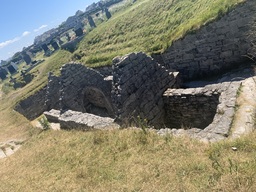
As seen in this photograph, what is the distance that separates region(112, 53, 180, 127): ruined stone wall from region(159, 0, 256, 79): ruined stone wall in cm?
152

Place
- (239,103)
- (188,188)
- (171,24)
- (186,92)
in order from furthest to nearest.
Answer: (171,24) < (186,92) < (239,103) < (188,188)

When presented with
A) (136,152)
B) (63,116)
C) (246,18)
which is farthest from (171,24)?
(136,152)

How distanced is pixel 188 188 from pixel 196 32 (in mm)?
8599

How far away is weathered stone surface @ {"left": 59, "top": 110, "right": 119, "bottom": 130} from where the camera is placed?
993 centimetres

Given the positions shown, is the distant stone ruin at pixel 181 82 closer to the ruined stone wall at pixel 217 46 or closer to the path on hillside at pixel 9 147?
the ruined stone wall at pixel 217 46

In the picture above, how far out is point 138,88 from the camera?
10.5 m

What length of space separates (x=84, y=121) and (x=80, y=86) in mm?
3804

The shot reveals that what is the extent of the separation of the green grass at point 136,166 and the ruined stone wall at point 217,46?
231 inches

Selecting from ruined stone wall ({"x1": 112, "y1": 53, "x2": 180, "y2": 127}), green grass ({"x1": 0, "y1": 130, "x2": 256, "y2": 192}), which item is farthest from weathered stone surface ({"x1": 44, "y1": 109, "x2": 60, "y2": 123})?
ruined stone wall ({"x1": 112, "y1": 53, "x2": 180, "y2": 127})

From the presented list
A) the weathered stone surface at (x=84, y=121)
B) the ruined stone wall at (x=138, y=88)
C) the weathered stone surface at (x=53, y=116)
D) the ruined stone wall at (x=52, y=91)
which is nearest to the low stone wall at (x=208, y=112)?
the ruined stone wall at (x=138, y=88)

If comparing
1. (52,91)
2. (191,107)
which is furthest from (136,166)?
(52,91)

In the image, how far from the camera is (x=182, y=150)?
638 centimetres

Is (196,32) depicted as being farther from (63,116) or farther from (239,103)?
(63,116)

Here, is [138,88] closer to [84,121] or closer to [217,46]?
[84,121]
